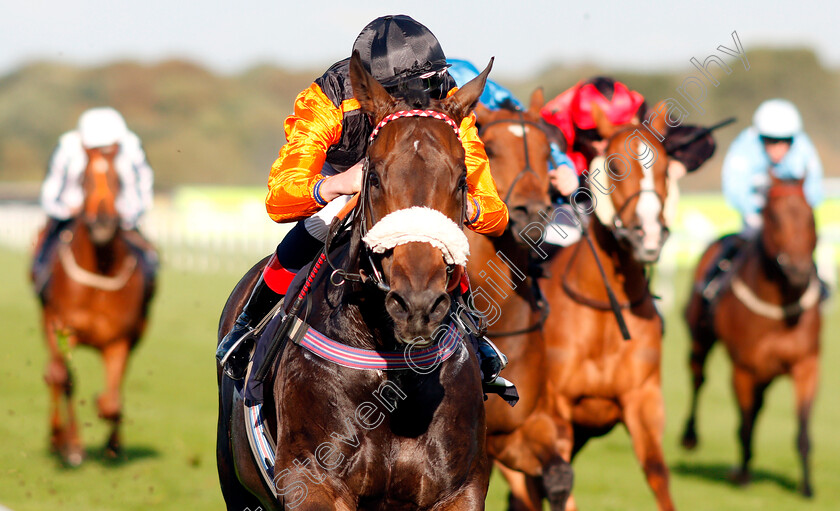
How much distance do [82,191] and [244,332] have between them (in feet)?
16.0

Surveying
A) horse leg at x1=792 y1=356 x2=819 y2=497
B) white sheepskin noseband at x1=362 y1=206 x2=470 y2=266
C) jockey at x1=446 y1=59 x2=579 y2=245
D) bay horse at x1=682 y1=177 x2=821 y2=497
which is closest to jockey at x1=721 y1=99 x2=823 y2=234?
bay horse at x1=682 y1=177 x2=821 y2=497

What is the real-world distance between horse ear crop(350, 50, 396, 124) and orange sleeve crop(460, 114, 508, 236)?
0.37 m

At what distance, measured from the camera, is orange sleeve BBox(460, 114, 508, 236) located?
3.20 metres

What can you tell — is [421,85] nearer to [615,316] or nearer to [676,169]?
[615,316]

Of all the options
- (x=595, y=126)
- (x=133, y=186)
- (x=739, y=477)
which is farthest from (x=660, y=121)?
(x=133, y=186)

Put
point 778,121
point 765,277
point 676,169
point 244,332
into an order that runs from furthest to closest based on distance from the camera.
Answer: point 778,121, point 765,277, point 676,169, point 244,332

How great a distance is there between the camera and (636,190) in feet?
18.5

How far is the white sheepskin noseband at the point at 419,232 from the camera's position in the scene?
8.47 feet

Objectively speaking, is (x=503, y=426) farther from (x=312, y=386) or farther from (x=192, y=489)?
(x=192, y=489)

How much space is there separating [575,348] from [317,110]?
9.17 ft

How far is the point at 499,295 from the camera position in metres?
4.88

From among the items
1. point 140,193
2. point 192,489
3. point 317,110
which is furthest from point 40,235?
point 317,110

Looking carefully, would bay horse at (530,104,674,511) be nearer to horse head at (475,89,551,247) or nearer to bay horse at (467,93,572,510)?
bay horse at (467,93,572,510)

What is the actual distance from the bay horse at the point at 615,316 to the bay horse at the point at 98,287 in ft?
11.6
